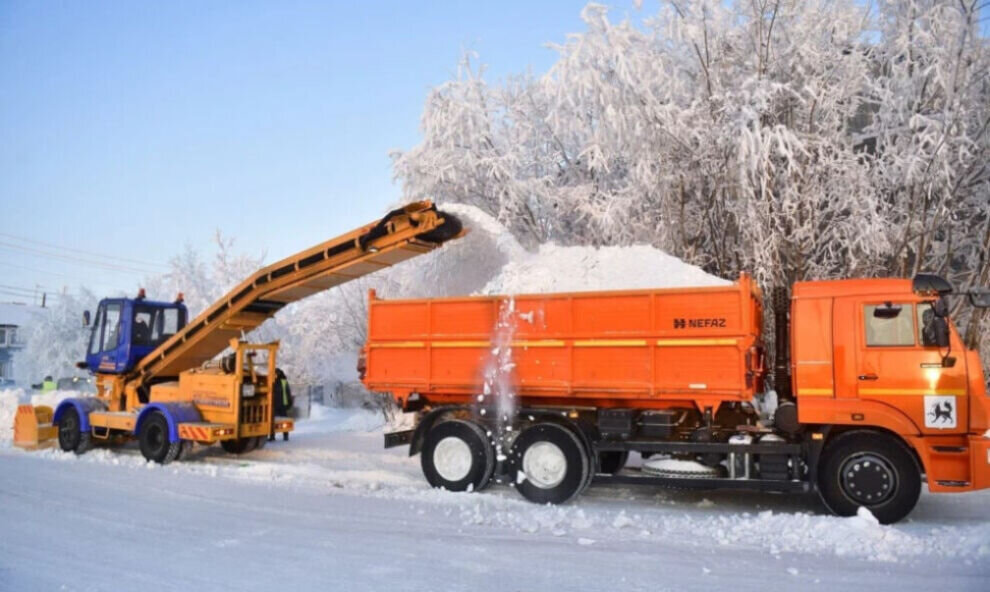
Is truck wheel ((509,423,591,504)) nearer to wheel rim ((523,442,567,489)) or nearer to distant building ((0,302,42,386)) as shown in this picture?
wheel rim ((523,442,567,489))

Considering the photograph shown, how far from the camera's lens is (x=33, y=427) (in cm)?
1362

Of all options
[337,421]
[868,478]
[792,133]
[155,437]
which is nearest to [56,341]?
[337,421]

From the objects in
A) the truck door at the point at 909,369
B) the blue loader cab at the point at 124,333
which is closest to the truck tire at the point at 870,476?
the truck door at the point at 909,369

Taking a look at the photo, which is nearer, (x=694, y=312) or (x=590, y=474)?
(x=694, y=312)

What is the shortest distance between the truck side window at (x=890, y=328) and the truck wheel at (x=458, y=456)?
470cm

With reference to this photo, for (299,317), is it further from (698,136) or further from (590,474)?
(590,474)

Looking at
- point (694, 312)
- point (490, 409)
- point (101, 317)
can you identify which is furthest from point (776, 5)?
point (101, 317)

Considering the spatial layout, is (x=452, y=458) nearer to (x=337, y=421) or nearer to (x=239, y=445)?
(x=239, y=445)

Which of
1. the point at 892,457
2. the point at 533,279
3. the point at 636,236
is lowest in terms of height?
the point at 892,457

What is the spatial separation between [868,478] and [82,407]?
41.3 feet

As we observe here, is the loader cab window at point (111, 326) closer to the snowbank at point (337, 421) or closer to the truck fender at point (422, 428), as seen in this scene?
the snowbank at point (337, 421)

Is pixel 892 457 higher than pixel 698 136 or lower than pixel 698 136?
lower

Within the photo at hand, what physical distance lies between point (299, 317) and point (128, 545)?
1821 cm

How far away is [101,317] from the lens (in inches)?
542
